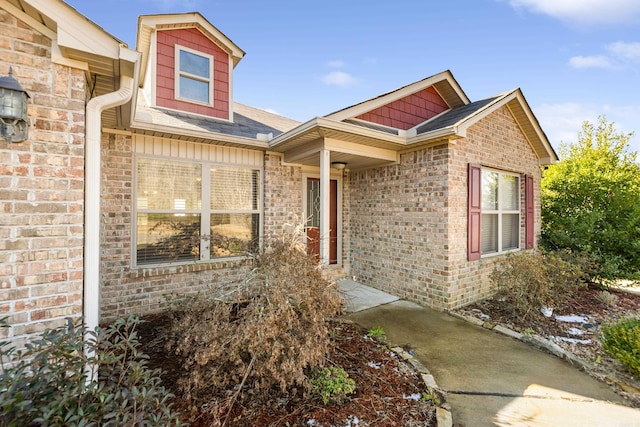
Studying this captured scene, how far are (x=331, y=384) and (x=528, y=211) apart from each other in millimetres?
6595

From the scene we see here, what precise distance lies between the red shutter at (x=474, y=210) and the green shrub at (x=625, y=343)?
208 centimetres

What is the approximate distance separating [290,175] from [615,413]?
551cm

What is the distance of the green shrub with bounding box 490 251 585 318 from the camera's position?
189 inches

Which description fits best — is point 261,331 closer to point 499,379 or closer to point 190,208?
point 499,379

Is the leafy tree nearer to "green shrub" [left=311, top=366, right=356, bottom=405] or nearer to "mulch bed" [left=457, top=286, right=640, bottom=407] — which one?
"mulch bed" [left=457, top=286, right=640, bottom=407]

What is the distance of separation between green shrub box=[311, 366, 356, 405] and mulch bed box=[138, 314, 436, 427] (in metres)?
0.06

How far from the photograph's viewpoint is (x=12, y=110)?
2096mm

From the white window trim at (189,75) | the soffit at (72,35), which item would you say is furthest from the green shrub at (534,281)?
the white window trim at (189,75)

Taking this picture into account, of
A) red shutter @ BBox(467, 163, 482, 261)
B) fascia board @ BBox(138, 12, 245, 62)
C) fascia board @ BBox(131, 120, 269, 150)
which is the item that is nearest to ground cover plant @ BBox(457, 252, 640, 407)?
red shutter @ BBox(467, 163, 482, 261)

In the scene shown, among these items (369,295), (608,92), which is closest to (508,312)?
(369,295)

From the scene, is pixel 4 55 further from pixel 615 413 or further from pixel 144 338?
pixel 615 413

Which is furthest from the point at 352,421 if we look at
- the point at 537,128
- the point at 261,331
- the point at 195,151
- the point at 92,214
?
the point at 537,128

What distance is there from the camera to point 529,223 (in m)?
6.95

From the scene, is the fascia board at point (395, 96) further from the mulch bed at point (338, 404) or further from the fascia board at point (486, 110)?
the mulch bed at point (338, 404)
